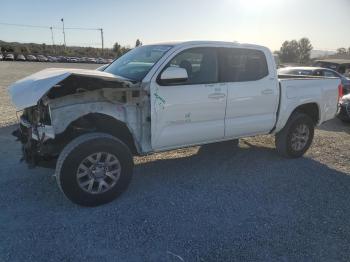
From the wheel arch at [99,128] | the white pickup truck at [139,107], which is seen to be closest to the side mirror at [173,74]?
the white pickup truck at [139,107]

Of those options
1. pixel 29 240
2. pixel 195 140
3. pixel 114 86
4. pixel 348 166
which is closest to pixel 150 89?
pixel 114 86

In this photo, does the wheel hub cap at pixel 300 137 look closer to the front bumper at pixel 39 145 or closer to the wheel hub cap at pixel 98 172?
the wheel hub cap at pixel 98 172

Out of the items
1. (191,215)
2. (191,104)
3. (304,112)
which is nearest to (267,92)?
(304,112)

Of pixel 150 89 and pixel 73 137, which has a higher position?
pixel 150 89

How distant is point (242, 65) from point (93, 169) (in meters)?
2.74

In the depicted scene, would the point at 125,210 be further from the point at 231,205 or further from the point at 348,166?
the point at 348,166

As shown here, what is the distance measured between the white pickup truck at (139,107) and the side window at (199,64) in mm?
14

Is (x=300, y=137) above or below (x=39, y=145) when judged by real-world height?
below

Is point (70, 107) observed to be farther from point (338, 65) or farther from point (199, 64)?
point (338, 65)

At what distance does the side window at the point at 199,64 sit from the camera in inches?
186

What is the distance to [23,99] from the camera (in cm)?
370

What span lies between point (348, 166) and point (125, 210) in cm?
412

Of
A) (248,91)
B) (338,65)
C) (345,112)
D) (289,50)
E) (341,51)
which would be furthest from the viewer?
(341,51)

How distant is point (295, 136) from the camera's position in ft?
20.3
